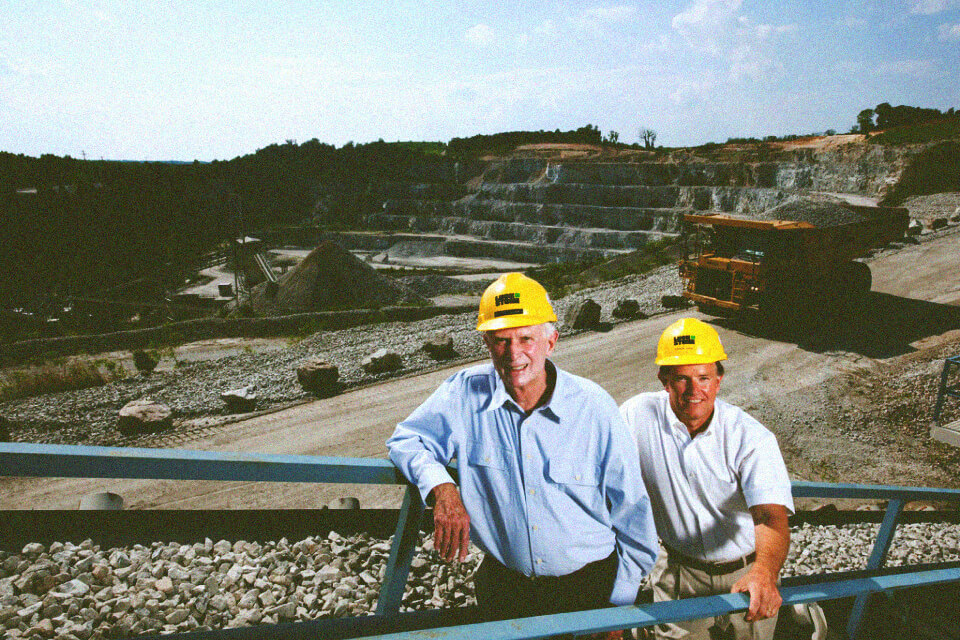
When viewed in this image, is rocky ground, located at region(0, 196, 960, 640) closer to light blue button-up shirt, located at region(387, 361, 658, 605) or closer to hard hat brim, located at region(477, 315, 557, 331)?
light blue button-up shirt, located at region(387, 361, 658, 605)

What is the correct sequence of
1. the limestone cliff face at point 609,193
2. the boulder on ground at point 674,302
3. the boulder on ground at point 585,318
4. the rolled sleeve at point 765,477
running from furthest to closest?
the limestone cliff face at point 609,193 < the boulder on ground at point 674,302 < the boulder on ground at point 585,318 < the rolled sleeve at point 765,477

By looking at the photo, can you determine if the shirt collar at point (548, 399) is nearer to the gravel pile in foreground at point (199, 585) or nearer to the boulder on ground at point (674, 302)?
the gravel pile in foreground at point (199, 585)

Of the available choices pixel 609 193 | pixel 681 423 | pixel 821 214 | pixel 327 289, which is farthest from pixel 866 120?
pixel 681 423

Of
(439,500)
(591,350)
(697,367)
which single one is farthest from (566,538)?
(591,350)

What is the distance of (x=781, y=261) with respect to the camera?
14742 mm

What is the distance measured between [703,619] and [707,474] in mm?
666

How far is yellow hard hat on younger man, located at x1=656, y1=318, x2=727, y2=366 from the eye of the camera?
2785mm

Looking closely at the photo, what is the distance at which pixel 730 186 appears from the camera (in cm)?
4709

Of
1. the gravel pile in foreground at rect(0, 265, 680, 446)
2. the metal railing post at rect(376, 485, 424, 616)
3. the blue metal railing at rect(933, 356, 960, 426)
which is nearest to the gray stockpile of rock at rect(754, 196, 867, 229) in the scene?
the gravel pile in foreground at rect(0, 265, 680, 446)

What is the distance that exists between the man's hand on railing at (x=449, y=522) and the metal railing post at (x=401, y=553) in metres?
0.18

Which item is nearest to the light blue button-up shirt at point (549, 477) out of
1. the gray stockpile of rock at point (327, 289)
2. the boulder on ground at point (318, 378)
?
the boulder on ground at point (318, 378)

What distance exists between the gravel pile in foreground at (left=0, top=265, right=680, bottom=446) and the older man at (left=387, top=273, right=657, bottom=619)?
1010 cm

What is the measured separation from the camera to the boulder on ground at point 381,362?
14255mm

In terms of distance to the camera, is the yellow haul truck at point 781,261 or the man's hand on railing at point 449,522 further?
the yellow haul truck at point 781,261
